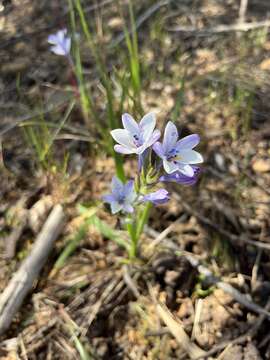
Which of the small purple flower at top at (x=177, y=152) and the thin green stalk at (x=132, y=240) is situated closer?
the small purple flower at top at (x=177, y=152)

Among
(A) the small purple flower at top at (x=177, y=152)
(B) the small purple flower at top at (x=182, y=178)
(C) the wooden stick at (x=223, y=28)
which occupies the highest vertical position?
(A) the small purple flower at top at (x=177, y=152)

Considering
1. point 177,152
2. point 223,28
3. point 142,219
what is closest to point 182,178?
point 177,152

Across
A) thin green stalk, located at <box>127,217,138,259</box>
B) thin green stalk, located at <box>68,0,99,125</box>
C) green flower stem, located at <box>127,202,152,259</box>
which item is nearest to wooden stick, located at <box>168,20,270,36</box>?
thin green stalk, located at <box>68,0,99,125</box>

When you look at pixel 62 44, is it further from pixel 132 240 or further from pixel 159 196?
pixel 159 196

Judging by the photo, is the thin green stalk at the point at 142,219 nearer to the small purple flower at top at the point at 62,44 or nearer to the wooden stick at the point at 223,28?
the small purple flower at top at the point at 62,44

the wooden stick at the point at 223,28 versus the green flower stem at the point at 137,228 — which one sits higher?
the wooden stick at the point at 223,28

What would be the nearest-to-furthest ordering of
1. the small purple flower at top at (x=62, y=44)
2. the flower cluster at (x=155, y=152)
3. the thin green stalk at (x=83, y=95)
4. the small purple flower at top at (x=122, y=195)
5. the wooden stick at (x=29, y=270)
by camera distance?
the flower cluster at (x=155, y=152), the small purple flower at top at (x=122, y=195), the wooden stick at (x=29, y=270), the thin green stalk at (x=83, y=95), the small purple flower at top at (x=62, y=44)

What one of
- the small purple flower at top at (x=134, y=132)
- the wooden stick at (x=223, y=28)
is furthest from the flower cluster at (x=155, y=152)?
the wooden stick at (x=223, y=28)

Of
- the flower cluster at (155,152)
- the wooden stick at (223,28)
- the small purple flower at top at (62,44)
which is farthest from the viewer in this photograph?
the wooden stick at (223,28)
